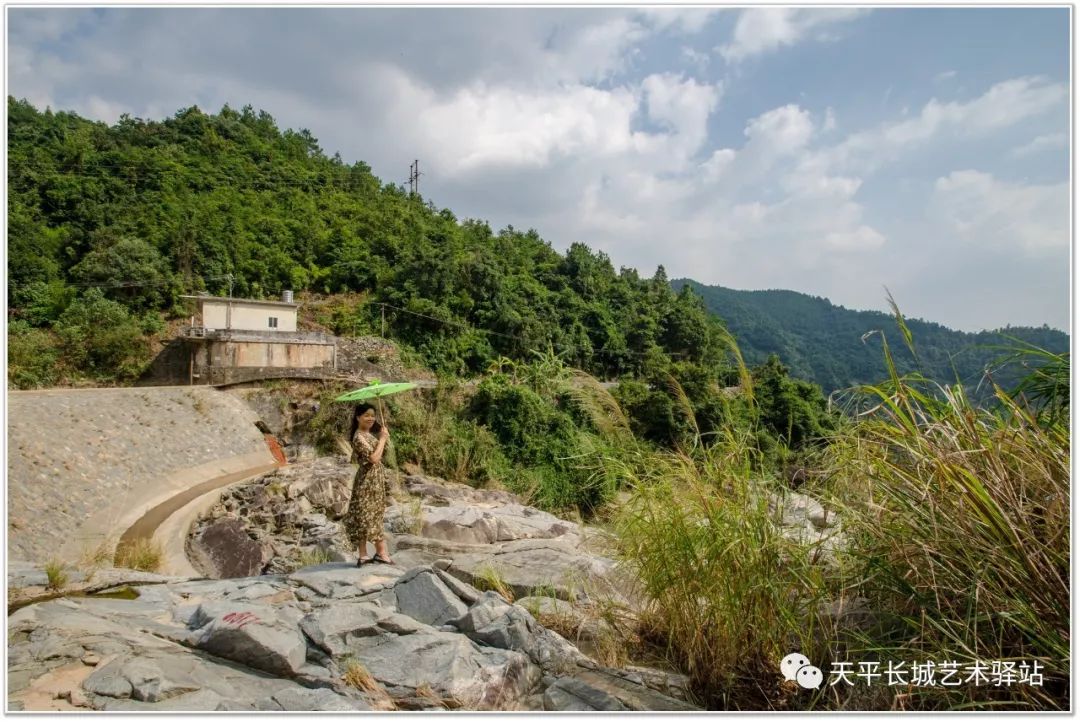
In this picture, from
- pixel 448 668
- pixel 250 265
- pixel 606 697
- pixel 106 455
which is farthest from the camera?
pixel 250 265

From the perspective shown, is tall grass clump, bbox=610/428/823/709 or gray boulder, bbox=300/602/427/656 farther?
gray boulder, bbox=300/602/427/656

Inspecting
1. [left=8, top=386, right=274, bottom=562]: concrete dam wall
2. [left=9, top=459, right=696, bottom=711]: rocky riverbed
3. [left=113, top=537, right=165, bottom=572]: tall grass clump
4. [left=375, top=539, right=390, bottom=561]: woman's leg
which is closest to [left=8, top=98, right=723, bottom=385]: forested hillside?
[left=8, top=386, right=274, bottom=562]: concrete dam wall

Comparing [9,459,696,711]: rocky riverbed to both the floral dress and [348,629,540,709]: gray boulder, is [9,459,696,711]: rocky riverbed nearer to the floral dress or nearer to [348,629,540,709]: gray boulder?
[348,629,540,709]: gray boulder

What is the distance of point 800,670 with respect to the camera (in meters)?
2.08

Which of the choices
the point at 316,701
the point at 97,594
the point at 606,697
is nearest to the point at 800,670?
the point at 606,697

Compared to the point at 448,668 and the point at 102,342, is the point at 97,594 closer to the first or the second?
the point at 448,668

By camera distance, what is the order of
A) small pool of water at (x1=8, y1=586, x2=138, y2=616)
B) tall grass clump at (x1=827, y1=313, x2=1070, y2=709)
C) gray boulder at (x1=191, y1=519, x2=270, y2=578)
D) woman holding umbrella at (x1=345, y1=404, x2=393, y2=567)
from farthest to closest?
gray boulder at (x1=191, y1=519, x2=270, y2=578) < woman holding umbrella at (x1=345, y1=404, x2=393, y2=567) < small pool of water at (x1=8, y1=586, x2=138, y2=616) < tall grass clump at (x1=827, y1=313, x2=1070, y2=709)

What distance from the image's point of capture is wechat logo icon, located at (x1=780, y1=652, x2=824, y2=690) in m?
2.06

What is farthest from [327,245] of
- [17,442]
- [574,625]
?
[574,625]

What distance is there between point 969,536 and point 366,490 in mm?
3674

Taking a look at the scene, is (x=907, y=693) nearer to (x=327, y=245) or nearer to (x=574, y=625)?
(x=574, y=625)

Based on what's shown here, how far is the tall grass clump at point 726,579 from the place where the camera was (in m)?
2.20

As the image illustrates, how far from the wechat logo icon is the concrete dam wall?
931cm

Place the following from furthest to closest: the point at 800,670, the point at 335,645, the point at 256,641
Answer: the point at 335,645 → the point at 256,641 → the point at 800,670
